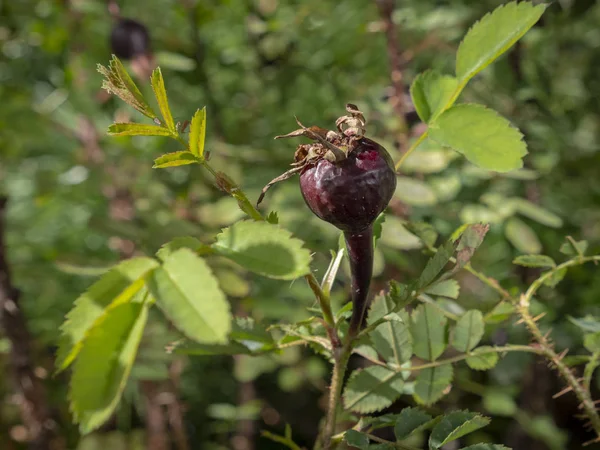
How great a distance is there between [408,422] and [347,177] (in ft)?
0.53

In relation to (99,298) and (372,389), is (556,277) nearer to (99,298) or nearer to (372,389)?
(372,389)

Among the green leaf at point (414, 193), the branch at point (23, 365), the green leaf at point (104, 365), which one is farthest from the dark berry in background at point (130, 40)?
the green leaf at point (104, 365)

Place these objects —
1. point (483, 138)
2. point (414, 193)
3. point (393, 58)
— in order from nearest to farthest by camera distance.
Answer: point (483, 138) → point (414, 193) → point (393, 58)

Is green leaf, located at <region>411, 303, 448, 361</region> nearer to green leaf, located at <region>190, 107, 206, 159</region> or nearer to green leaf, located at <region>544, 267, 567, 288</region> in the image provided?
green leaf, located at <region>544, 267, 567, 288</region>

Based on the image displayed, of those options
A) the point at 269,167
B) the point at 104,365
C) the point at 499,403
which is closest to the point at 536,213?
the point at 499,403

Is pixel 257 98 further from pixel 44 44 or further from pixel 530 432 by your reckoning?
pixel 530 432

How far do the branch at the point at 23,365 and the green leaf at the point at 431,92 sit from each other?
56 cm

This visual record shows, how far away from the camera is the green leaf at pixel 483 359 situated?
0.40m

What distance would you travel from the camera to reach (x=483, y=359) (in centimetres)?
41

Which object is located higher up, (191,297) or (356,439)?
(191,297)

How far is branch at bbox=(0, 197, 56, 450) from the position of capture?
0.73m

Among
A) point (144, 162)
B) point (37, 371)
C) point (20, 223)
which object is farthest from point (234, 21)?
point (37, 371)

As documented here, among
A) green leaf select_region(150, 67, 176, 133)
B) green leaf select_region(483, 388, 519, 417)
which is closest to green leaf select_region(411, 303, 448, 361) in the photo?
green leaf select_region(150, 67, 176, 133)

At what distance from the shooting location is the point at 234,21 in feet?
3.68
